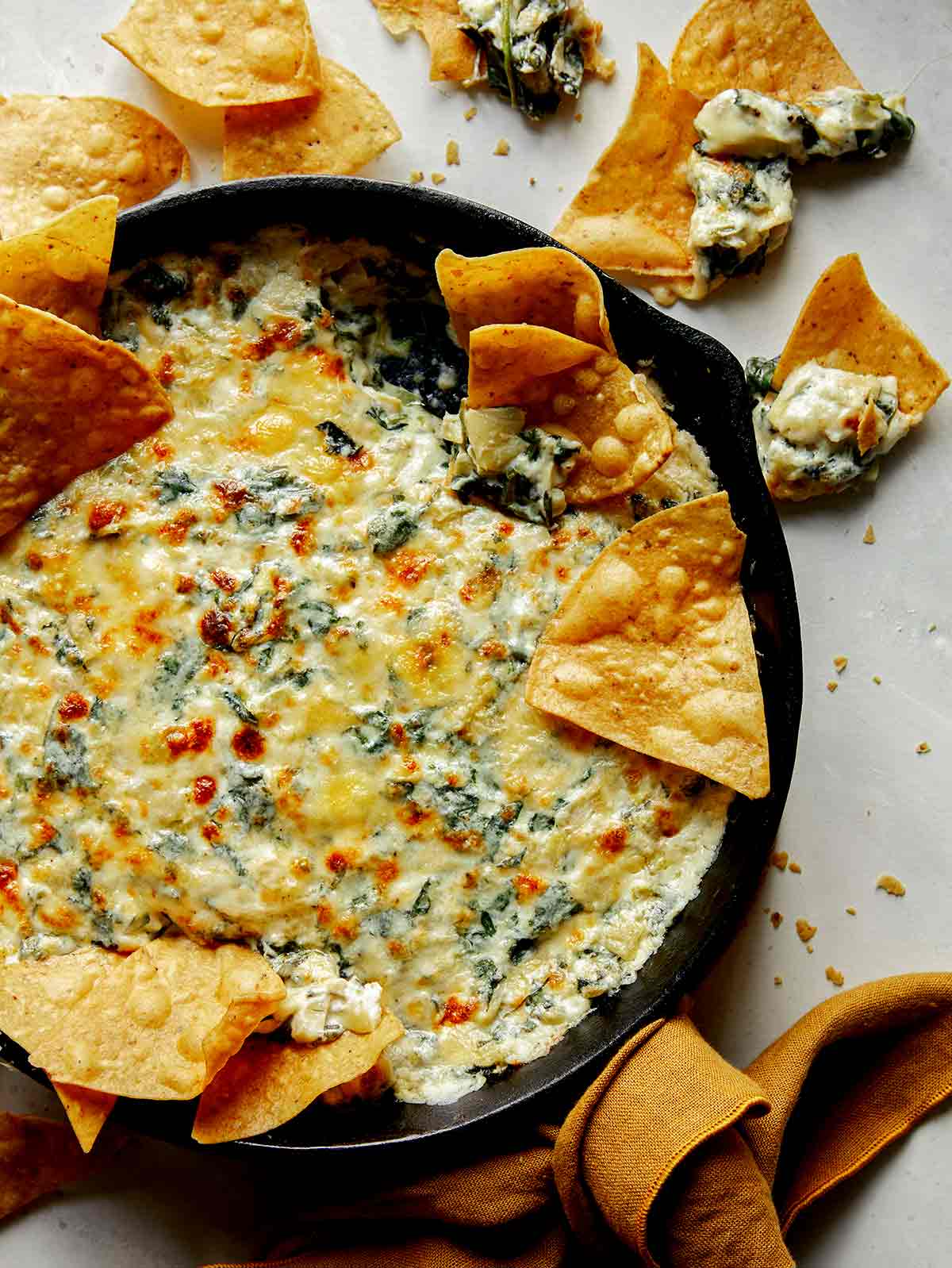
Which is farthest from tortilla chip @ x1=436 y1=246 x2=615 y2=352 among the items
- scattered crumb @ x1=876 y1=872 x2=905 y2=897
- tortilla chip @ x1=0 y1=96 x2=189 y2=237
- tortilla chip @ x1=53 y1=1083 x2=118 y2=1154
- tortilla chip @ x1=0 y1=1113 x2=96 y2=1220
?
tortilla chip @ x1=0 y1=1113 x2=96 y2=1220

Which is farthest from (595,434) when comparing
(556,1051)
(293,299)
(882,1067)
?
(882,1067)

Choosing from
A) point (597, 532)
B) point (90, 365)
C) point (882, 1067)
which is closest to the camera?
point (90, 365)

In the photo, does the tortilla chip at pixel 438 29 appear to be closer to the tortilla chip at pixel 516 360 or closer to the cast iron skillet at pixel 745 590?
the cast iron skillet at pixel 745 590

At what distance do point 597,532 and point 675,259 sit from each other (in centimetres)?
61

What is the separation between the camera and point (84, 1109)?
82.1 inches

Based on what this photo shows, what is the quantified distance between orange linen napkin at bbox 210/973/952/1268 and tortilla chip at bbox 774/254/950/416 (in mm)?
1140

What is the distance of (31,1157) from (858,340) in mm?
2214

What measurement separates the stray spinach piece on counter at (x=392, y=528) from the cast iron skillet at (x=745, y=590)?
49 cm

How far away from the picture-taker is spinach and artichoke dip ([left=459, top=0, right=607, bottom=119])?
2.49m

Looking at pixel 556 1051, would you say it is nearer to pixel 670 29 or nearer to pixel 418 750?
pixel 418 750

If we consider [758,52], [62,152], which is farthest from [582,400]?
[62,152]

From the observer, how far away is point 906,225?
8.51ft

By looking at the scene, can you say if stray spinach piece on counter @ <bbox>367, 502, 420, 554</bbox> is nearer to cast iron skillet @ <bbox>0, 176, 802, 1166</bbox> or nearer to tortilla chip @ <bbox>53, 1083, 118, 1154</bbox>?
cast iron skillet @ <bbox>0, 176, 802, 1166</bbox>

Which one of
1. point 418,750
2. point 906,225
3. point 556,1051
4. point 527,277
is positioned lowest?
point 556,1051
